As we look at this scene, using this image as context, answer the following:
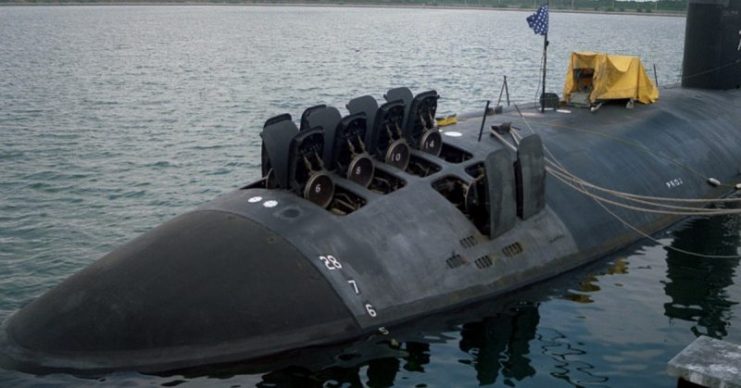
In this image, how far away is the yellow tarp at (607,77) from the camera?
2653 cm

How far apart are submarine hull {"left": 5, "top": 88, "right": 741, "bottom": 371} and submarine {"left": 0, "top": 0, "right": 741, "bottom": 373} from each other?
3 centimetres

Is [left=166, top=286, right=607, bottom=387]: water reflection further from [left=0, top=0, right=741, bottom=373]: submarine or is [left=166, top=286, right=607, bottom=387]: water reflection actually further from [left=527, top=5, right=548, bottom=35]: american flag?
[left=527, top=5, right=548, bottom=35]: american flag

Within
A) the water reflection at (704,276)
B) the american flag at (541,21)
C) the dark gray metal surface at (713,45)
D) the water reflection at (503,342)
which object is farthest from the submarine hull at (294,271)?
the dark gray metal surface at (713,45)

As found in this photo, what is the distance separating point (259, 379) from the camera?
1380 cm

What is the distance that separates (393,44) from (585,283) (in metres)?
96.8

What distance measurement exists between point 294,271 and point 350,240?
1.38m

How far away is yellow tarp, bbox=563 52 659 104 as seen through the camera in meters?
26.5

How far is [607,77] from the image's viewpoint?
26781mm

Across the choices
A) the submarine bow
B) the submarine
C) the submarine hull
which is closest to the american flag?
the submarine

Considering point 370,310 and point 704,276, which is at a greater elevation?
point 370,310

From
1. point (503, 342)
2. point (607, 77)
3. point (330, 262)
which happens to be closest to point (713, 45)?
point (607, 77)

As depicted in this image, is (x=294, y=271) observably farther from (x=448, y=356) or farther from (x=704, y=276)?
(x=704, y=276)

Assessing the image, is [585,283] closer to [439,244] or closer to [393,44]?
[439,244]

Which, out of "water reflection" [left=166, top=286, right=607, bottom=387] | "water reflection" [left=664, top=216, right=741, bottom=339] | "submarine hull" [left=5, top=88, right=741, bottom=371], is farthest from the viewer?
"water reflection" [left=664, top=216, right=741, bottom=339]
